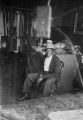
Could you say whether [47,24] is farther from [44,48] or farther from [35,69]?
[35,69]

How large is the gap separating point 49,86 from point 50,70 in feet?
0.57

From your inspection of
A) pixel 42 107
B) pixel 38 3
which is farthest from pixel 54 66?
pixel 38 3

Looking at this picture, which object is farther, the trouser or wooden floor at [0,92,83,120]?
the trouser

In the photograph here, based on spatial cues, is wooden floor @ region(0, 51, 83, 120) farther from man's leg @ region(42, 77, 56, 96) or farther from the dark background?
the dark background

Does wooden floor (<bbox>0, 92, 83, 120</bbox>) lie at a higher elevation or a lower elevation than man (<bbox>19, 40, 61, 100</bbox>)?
lower

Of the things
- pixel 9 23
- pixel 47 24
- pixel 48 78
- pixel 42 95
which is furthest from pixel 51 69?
pixel 9 23

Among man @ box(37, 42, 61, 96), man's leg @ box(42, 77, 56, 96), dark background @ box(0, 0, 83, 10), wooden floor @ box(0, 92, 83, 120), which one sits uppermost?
dark background @ box(0, 0, 83, 10)

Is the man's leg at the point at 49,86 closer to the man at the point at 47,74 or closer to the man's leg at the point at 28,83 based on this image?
the man at the point at 47,74

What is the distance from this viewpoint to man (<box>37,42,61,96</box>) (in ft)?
7.95

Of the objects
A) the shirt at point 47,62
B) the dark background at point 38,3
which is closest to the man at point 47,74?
the shirt at point 47,62

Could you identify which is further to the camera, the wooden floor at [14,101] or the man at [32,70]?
the man at [32,70]

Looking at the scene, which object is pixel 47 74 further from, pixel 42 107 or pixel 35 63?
pixel 42 107

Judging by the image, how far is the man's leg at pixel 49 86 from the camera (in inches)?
95.7

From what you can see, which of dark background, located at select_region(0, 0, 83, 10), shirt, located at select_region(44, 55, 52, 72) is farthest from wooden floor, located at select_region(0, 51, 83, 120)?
dark background, located at select_region(0, 0, 83, 10)
